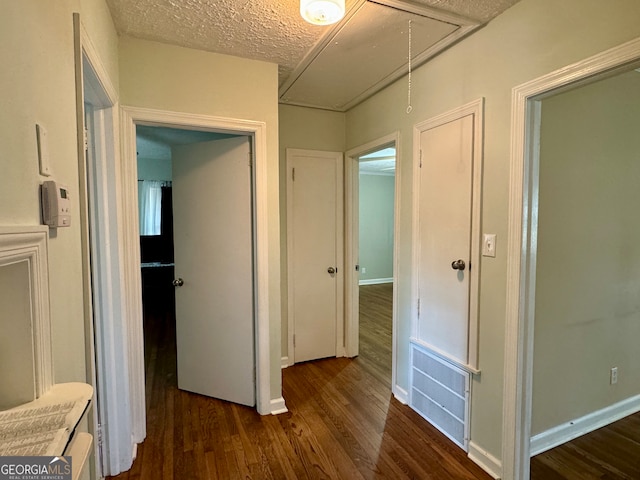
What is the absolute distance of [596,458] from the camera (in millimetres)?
1889

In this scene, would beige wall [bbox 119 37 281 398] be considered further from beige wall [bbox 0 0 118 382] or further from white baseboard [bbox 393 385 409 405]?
white baseboard [bbox 393 385 409 405]

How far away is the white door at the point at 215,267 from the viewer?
2318 mm

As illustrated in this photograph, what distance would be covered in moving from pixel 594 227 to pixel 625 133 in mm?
654

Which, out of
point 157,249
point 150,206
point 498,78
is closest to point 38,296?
point 498,78

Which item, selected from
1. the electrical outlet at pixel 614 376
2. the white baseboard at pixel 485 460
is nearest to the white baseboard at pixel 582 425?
the electrical outlet at pixel 614 376

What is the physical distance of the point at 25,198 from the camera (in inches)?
28.2

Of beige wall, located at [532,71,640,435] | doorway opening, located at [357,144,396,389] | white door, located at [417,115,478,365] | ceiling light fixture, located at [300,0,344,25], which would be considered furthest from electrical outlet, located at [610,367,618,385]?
doorway opening, located at [357,144,396,389]

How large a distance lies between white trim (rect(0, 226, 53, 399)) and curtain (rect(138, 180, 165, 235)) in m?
5.17

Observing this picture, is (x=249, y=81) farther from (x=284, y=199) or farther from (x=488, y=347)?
(x=488, y=347)

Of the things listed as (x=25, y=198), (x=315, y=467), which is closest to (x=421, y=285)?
(x=315, y=467)

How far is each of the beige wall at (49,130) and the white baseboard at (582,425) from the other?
2422mm

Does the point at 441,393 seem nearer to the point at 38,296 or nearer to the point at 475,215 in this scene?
the point at 475,215

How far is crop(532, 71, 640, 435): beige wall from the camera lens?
6.20 feet

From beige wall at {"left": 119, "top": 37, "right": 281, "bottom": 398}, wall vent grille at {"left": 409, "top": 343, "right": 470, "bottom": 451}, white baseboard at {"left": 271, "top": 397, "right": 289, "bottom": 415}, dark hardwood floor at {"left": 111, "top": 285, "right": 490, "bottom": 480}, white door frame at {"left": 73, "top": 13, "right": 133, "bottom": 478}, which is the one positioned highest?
beige wall at {"left": 119, "top": 37, "right": 281, "bottom": 398}
